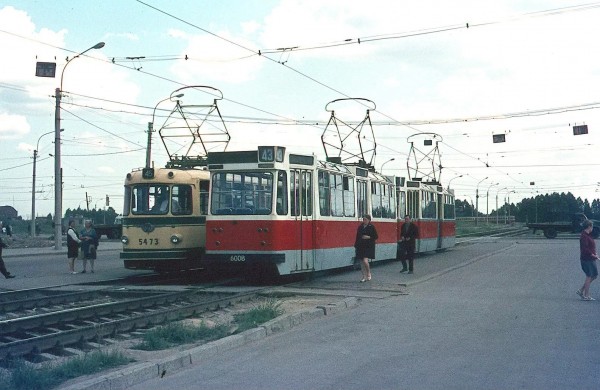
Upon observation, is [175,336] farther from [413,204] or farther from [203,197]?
[413,204]

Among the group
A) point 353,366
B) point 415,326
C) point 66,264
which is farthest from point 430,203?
point 353,366

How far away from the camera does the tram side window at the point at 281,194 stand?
1855 cm

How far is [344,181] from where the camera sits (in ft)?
72.9

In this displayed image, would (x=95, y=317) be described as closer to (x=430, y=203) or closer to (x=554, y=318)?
(x=554, y=318)

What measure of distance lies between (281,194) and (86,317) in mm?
6619

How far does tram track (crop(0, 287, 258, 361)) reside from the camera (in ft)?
33.2

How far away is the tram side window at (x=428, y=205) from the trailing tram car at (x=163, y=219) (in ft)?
48.6

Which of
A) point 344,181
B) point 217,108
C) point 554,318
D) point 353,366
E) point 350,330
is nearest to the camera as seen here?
point 353,366

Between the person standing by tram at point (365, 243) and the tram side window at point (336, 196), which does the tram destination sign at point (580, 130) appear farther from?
the person standing by tram at point (365, 243)

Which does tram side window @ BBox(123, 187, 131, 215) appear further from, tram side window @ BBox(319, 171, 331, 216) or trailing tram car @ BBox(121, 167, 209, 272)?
tram side window @ BBox(319, 171, 331, 216)

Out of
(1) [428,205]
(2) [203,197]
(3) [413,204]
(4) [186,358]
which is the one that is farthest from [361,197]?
(4) [186,358]

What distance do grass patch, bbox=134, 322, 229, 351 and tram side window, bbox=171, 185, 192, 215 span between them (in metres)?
9.65

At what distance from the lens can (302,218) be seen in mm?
19281

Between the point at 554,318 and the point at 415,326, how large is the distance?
2550mm
